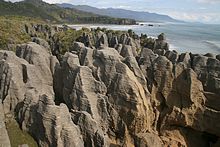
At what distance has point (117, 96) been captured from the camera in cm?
2883

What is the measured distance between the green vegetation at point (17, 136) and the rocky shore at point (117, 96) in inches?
12.4

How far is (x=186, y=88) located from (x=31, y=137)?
13440mm

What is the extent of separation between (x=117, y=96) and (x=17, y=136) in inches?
342

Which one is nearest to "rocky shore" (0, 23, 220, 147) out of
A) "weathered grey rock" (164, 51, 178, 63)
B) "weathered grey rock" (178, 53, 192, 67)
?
"weathered grey rock" (178, 53, 192, 67)

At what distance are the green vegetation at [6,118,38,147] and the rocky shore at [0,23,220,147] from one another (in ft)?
1.03

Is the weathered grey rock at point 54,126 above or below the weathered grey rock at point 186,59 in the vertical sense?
below

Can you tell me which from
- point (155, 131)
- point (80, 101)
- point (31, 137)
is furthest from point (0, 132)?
point (155, 131)

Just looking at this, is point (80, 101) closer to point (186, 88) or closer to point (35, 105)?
point (35, 105)

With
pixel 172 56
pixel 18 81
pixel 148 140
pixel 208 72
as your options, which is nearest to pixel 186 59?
pixel 172 56

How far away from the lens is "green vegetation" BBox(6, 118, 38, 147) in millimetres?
22688

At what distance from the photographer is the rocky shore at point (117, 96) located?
79.9 ft

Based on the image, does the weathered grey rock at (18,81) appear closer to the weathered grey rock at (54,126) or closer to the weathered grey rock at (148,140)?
the weathered grey rock at (54,126)

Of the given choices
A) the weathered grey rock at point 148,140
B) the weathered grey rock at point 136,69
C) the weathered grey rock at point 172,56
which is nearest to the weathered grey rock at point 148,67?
the weathered grey rock at point 136,69

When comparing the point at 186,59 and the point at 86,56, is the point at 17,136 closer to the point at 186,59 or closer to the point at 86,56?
the point at 86,56
